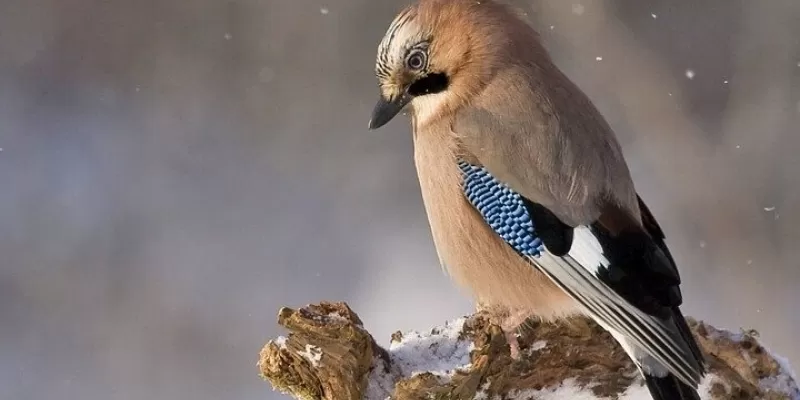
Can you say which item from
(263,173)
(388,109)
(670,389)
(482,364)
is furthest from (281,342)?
(263,173)

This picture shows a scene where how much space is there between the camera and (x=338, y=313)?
1.39 m

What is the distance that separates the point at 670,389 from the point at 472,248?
0.39m

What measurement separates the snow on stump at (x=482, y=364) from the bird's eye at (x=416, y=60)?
412mm

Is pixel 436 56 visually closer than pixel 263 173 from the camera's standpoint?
Yes

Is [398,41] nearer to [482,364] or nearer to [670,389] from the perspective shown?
[482,364]

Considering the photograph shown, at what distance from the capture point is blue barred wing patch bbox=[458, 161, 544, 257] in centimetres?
141

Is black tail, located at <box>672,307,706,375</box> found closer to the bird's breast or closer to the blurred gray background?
the bird's breast

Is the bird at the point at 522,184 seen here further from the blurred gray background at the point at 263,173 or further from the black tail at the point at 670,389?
the blurred gray background at the point at 263,173

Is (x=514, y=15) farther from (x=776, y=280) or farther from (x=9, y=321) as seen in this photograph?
(x=9, y=321)

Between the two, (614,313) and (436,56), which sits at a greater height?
(436,56)

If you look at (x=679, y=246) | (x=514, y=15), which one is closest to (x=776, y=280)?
(x=679, y=246)

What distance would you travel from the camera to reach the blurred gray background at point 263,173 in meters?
3.00

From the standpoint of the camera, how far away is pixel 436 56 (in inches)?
59.9

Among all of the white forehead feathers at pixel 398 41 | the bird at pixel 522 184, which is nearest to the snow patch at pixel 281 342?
the bird at pixel 522 184
